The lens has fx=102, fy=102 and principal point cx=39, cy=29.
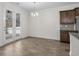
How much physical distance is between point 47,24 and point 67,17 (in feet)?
7.19

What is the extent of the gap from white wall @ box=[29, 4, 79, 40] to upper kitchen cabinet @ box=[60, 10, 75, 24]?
0.45 m

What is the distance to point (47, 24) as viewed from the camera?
28.7 ft

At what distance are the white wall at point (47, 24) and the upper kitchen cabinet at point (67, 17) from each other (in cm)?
45

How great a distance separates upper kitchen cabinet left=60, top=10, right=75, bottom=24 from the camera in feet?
22.0

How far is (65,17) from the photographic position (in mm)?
7062

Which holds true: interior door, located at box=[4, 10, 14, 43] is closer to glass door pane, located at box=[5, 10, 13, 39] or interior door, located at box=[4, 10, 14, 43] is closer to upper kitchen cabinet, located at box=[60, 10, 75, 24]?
glass door pane, located at box=[5, 10, 13, 39]

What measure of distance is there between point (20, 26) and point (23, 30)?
689 mm

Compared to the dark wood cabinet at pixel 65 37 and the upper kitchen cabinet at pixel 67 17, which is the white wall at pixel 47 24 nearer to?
the upper kitchen cabinet at pixel 67 17

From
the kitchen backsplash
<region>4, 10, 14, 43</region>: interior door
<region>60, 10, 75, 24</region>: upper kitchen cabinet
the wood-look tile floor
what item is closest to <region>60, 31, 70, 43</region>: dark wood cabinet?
the kitchen backsplash

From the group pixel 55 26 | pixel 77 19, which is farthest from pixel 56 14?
pixel 77 19

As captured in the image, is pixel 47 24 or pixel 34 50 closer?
pixel 34 50

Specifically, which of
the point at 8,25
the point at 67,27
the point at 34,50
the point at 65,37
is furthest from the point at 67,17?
the point at 8,25

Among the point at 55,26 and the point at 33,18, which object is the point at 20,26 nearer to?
the point at 33,18

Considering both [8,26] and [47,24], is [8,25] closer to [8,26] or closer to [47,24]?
[8,26]
